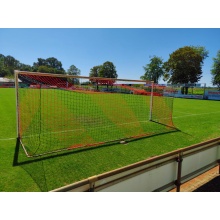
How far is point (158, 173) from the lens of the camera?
268 centimetres

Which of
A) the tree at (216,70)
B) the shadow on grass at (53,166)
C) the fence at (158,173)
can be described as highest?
the tree at (216,70)

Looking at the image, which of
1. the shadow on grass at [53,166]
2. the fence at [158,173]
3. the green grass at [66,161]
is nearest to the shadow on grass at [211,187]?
the fence at [158,173]

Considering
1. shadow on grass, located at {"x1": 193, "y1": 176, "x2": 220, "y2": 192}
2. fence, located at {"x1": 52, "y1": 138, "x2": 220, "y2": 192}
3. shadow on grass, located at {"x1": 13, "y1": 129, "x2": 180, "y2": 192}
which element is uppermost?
fence, located at {"x1": 52, "y1": 138, "x2": 220, "y2": 192}

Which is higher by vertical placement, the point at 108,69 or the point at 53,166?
the point at 108,69

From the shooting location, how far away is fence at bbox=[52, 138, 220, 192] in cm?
208

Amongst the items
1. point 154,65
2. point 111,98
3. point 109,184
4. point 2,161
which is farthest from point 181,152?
point 154,65

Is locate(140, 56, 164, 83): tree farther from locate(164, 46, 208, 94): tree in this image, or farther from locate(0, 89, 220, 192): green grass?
locate(0, 89, 220, 192): green grass

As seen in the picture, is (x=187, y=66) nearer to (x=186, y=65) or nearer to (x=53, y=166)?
(x=186, y=65)

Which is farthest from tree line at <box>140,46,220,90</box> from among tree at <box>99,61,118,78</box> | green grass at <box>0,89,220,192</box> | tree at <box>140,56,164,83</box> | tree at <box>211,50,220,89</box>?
green grass at <box>0,89,220,192</box>

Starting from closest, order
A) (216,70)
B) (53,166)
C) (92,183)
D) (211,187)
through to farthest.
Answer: (92,183)
(211,187)
(53,166)
(216,70)

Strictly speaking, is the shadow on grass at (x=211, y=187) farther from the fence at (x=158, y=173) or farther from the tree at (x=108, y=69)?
the tree at (x=108, y=69)

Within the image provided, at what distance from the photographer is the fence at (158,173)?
2078 millimetres

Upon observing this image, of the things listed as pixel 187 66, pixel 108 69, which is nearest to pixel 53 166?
pixel 187 66

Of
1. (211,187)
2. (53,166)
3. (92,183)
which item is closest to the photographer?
(92,183)
